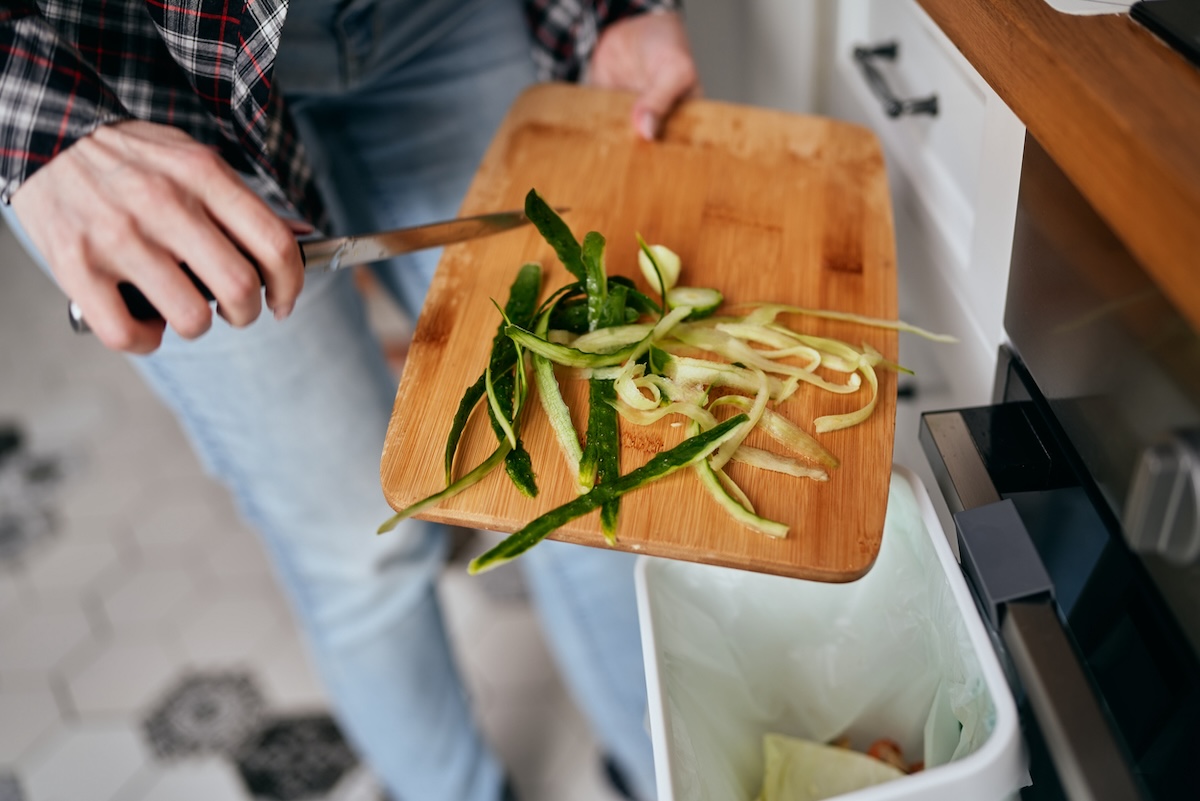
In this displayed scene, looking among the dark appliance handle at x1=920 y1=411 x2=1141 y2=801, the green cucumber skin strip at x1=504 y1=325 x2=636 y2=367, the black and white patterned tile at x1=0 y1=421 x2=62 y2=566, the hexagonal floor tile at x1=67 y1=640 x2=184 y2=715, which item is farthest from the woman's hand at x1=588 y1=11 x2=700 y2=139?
the black and white patterned tile at x1=0 y1=421 x2=62 y2=566

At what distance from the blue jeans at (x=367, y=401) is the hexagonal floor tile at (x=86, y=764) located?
0.43 m

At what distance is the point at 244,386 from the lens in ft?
2.64

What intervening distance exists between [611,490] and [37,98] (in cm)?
47

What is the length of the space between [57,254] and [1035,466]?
0.58m

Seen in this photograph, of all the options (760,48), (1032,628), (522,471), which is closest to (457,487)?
(522,471)

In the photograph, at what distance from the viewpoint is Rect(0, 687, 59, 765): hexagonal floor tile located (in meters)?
1.34

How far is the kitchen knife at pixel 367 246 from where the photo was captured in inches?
23.6

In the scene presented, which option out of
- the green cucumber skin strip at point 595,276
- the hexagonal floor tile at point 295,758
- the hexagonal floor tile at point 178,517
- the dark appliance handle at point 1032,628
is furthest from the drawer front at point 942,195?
the hexagonal floor tile at point 178,517

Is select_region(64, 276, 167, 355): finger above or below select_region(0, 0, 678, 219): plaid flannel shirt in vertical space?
below

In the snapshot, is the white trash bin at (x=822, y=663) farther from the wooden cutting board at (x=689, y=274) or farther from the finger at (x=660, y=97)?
the finger at (x=660, y=97)

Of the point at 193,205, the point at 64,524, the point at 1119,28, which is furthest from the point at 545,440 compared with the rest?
the point at 64,524

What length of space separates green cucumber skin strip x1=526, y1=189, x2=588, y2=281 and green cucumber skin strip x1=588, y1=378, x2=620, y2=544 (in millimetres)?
96

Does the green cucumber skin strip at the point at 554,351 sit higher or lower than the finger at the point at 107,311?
lower

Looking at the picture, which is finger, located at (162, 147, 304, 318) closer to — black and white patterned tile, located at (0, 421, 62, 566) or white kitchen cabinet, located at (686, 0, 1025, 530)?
white kitchen cabinet, located at (686, 0, 1025, 530)
